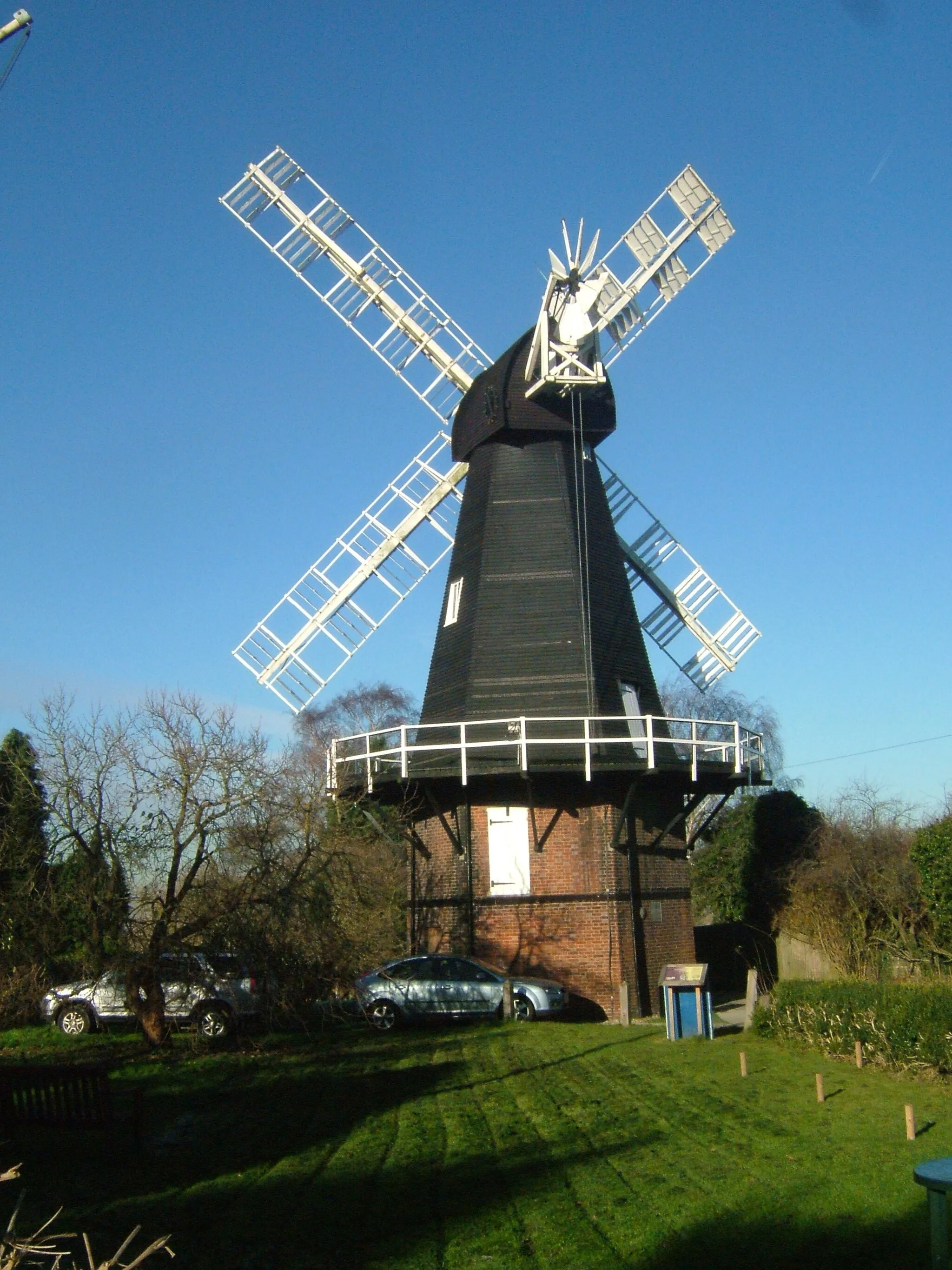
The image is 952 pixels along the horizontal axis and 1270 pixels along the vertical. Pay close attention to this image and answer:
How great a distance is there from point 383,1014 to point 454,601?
779 centimetres

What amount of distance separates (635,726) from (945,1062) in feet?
30.5

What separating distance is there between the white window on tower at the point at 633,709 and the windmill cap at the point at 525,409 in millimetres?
4882

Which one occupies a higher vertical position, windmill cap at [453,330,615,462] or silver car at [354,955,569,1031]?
windmill cap at [453,330,615,462]

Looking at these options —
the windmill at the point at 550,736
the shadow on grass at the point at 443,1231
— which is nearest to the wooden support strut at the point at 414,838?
the windmill at the point at 550,736

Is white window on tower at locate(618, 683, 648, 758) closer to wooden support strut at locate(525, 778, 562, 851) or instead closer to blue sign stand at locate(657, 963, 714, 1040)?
wooden support strut at locate(525, 778, 562, 851)

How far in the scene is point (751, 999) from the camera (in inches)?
742

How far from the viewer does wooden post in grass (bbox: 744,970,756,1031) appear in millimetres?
18781

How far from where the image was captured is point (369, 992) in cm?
1941

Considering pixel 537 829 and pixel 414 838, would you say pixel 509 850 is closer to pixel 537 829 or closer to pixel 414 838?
pixel 537 829

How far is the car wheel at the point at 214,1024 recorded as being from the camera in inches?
646

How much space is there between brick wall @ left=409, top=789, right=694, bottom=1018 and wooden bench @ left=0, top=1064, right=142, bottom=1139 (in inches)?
412

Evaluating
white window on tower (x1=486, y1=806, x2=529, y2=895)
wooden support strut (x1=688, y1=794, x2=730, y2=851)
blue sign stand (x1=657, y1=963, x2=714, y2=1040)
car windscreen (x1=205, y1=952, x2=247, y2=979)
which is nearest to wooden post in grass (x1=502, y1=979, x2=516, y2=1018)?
white window on tower (x1=486, y1=806, x2=529, y2=895)

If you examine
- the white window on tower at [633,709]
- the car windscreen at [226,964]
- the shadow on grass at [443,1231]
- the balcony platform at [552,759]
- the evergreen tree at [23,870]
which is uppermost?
the white window on tower at [633,709]

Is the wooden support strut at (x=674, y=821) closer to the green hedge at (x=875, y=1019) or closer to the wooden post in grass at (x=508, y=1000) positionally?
the wooden post in grass at (x=508, y=1000)
